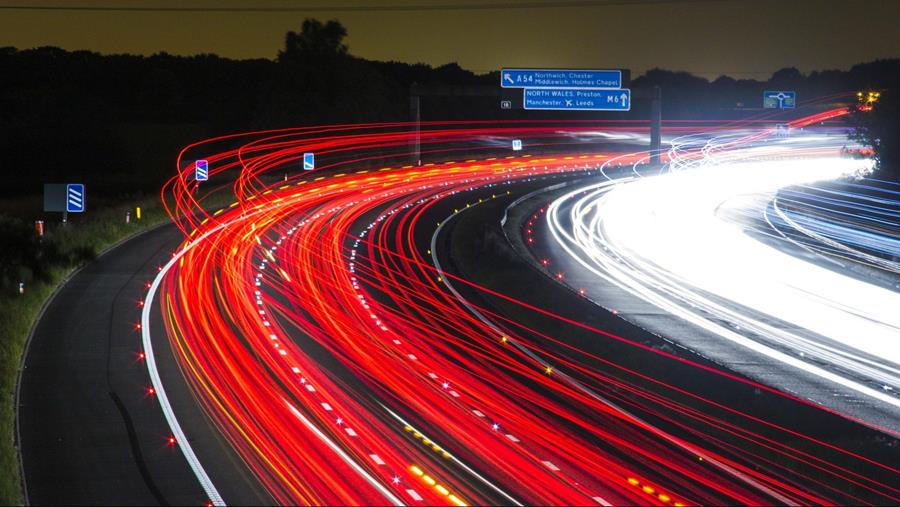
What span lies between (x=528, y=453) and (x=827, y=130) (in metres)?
94.8

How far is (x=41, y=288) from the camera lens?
85.4 feet

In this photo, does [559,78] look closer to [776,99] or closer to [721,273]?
[776,99]

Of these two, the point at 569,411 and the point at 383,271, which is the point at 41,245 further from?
the point at 569,411

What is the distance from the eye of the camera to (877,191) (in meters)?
53.0

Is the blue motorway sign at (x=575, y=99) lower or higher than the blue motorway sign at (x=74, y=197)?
higher

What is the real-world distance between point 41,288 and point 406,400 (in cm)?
1283

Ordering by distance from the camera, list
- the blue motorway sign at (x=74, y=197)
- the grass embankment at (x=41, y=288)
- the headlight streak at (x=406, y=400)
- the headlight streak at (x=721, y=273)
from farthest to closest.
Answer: the blue motorway sign at (x=74, y=197) → the headlight streak at (x=721, y=273) → the grass embankment at (x=41, y=288) → the headlight streak at (x=406, y=400)

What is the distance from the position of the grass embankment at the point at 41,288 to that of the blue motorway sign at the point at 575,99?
22134 millimetres

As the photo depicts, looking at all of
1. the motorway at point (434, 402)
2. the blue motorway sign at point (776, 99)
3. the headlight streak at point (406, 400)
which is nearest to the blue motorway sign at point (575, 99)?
the blue motorway sign at point (776, 99)

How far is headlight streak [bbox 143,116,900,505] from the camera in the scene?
1256 cm

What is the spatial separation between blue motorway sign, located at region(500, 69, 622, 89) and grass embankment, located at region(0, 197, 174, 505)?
21.6m

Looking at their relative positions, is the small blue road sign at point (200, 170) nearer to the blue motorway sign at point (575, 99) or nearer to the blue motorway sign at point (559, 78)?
the blue motorway sign at point (559, 78)

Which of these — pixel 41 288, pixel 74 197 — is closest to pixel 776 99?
pixel 74 197

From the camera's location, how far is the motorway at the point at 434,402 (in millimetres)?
12578
